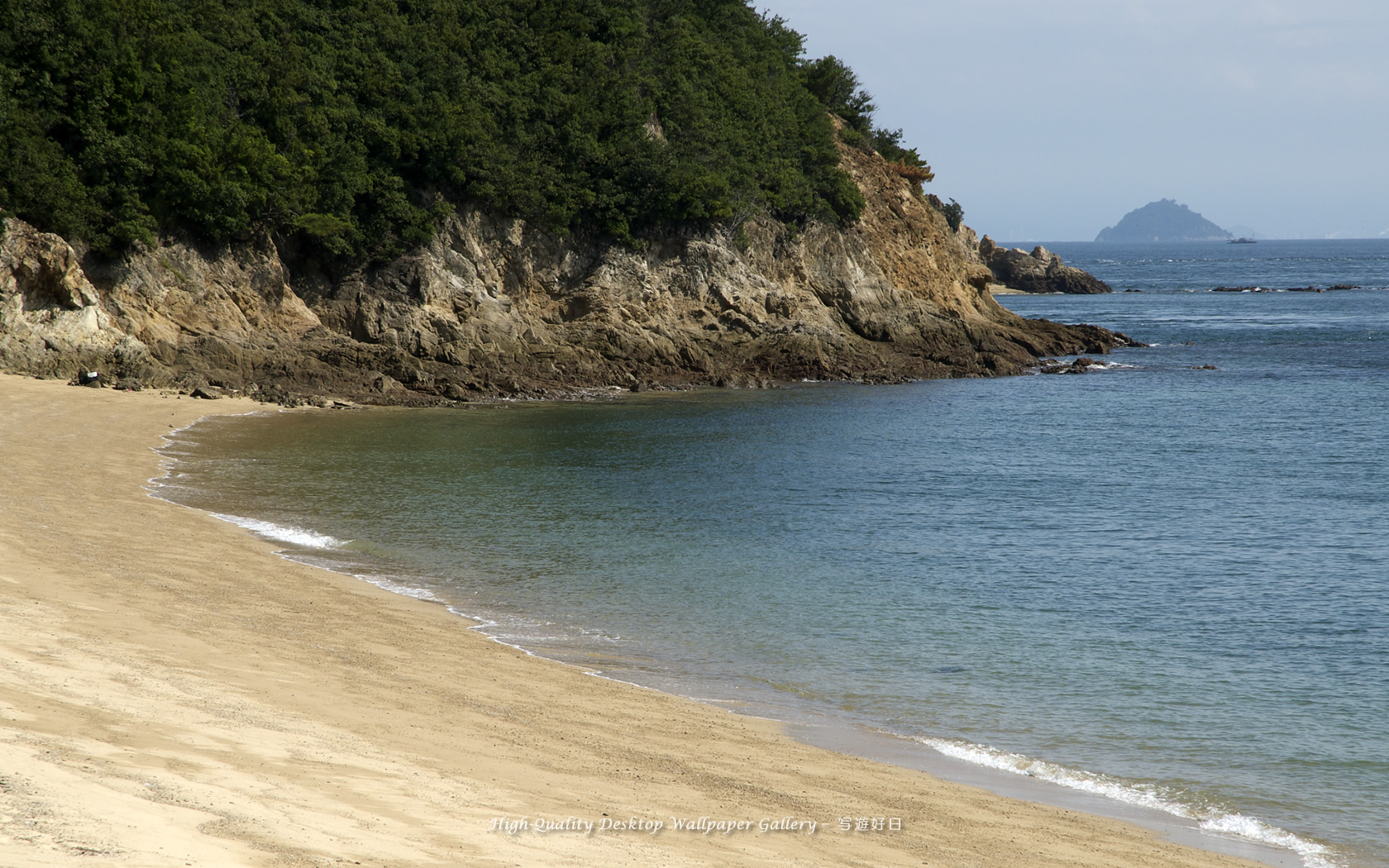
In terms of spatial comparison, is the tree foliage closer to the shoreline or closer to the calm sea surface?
the calm sea surface

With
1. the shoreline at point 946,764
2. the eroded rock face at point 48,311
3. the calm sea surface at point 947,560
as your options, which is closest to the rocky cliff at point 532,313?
the eroded rock face at point 48,311

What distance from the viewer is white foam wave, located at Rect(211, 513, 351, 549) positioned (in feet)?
56.0

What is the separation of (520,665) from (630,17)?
45507mm

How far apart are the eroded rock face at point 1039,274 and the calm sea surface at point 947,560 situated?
7321 cm

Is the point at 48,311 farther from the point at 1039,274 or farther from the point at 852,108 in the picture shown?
the point at 1039,274

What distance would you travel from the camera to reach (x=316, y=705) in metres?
8.93

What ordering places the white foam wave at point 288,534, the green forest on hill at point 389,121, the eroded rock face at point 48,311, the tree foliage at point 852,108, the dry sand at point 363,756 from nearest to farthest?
the dry sand at point 363,756 → the white foam wave at point 288,534 → the eroded rock face at point 48,311 → the green forest on hill at point 389,121 → the tree foliage at point 852,108

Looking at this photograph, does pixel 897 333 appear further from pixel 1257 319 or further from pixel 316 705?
pixel 316 705

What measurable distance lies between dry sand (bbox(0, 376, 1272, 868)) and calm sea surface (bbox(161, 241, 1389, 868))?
1.52 metres

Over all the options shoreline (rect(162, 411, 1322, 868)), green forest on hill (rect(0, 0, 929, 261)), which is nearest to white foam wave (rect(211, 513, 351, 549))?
shoreline (rect(162, 411, 1322, 868))

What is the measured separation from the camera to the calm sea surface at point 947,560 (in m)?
10.5

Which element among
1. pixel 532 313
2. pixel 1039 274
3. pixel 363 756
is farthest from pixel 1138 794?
pixel 1039 274

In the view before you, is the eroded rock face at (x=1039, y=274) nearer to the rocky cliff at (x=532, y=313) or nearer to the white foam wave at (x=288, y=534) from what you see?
the rocky cliff at (x=532, y=313)

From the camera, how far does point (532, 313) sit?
4325 centimetres
